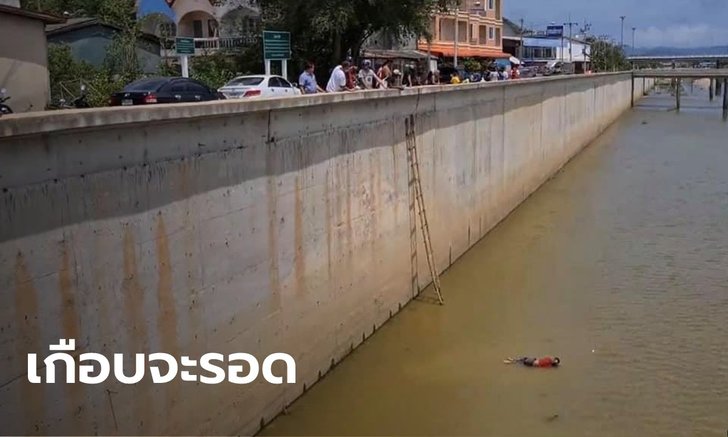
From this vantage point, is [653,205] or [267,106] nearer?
[267,106]

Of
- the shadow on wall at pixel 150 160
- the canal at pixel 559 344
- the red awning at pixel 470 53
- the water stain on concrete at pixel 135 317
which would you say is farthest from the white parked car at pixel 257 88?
the red awning at pixel 470 53

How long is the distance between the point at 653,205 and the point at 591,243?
618 centimetres

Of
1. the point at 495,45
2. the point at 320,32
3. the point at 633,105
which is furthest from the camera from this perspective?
the point at 633,105

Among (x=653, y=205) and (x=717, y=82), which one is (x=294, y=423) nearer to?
(x=653, y=205)

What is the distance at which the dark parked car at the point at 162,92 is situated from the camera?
18906 mm

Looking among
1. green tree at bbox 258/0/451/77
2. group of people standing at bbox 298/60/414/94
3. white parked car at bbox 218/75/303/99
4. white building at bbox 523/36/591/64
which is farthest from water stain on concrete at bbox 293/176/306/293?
white building at bbox 523/36/591/64

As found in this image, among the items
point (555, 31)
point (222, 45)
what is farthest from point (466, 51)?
→ point (555, 31)

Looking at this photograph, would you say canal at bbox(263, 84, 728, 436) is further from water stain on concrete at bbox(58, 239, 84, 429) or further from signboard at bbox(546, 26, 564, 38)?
signboard at bbox(546, 26, 564, 38)

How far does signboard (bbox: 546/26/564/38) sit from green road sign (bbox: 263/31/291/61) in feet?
248

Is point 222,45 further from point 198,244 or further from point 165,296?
point 165,296

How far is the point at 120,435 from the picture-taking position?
6340 mm

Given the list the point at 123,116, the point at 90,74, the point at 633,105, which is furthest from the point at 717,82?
the point at 123,116

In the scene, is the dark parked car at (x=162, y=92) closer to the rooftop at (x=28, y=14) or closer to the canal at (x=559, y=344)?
the rooftop at (x=28, y=14)

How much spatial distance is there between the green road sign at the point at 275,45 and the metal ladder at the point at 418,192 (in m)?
12.6
